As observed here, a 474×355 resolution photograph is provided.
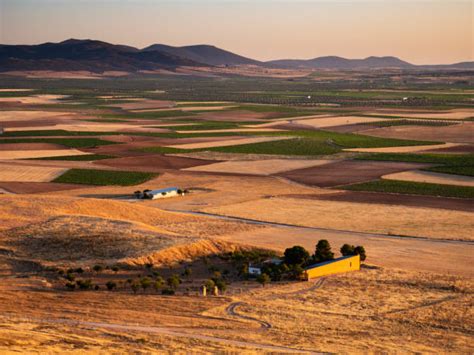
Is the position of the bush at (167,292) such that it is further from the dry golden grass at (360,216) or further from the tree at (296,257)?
the dry golden grass at (360,216)

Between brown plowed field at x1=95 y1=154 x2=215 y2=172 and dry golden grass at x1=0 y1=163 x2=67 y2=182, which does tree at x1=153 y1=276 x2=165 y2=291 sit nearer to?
dry golden grass at x1=0 y1=163 x2=67 y2=182

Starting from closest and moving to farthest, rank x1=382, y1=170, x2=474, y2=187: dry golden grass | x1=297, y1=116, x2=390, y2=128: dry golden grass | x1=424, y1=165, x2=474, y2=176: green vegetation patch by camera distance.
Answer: x1=382, y1=170, x2=474, y2=187: dry golden grass → x1=424, y1=165, x2=474, y2=176: green vegetation patch → x1=297, y1=116, x2=390, y2=128: dry golden grass

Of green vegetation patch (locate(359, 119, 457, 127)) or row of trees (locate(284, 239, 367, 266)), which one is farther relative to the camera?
green vegetation patch (locate(359, 119, 457, 127))

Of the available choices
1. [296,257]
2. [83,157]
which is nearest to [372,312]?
[296,257]

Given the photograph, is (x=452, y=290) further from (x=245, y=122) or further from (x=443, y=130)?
(x=245, y=122)

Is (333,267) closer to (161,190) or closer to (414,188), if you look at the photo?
(161,190)

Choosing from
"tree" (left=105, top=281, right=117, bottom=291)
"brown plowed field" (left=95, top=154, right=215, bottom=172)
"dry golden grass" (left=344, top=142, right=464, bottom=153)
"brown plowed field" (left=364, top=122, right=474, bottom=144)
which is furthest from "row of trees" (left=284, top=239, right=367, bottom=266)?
"brown plowed field" (left=364, top=122, right=474, bottom=144)

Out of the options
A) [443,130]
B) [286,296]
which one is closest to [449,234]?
[286,296]
